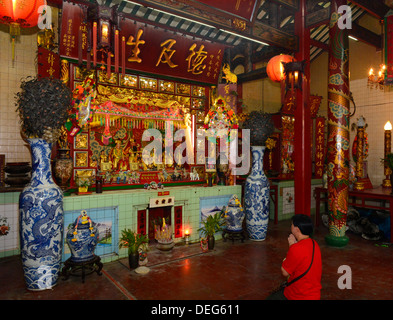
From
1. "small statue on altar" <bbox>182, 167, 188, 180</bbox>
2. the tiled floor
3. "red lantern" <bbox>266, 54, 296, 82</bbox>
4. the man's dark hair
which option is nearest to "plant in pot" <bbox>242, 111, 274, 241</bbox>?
the tiled floor

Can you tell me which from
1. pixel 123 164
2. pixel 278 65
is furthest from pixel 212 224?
pixel 278 65

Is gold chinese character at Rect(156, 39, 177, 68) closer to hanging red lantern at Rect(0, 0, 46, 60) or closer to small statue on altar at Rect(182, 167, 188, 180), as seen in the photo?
small statue on altar at Rect(182, 167, 188, 180)

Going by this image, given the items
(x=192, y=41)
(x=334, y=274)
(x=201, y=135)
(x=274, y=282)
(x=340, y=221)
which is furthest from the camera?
(x=201, y=135)

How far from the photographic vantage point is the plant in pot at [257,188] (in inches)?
236

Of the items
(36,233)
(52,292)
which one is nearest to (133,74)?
(36,233)

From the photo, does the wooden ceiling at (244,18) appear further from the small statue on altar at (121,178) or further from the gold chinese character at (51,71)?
the small statue on altar at (121,178)

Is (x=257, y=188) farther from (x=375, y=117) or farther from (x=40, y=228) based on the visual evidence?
(x=375, y=117)

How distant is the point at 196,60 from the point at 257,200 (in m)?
3.77

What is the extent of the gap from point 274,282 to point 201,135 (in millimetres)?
4680

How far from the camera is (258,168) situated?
6.11m

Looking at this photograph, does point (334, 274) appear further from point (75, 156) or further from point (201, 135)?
point (75, 156)

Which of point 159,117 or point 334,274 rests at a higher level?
point 159,117

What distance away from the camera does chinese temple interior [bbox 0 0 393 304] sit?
3859mm

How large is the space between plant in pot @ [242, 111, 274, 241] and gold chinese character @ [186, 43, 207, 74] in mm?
2125
